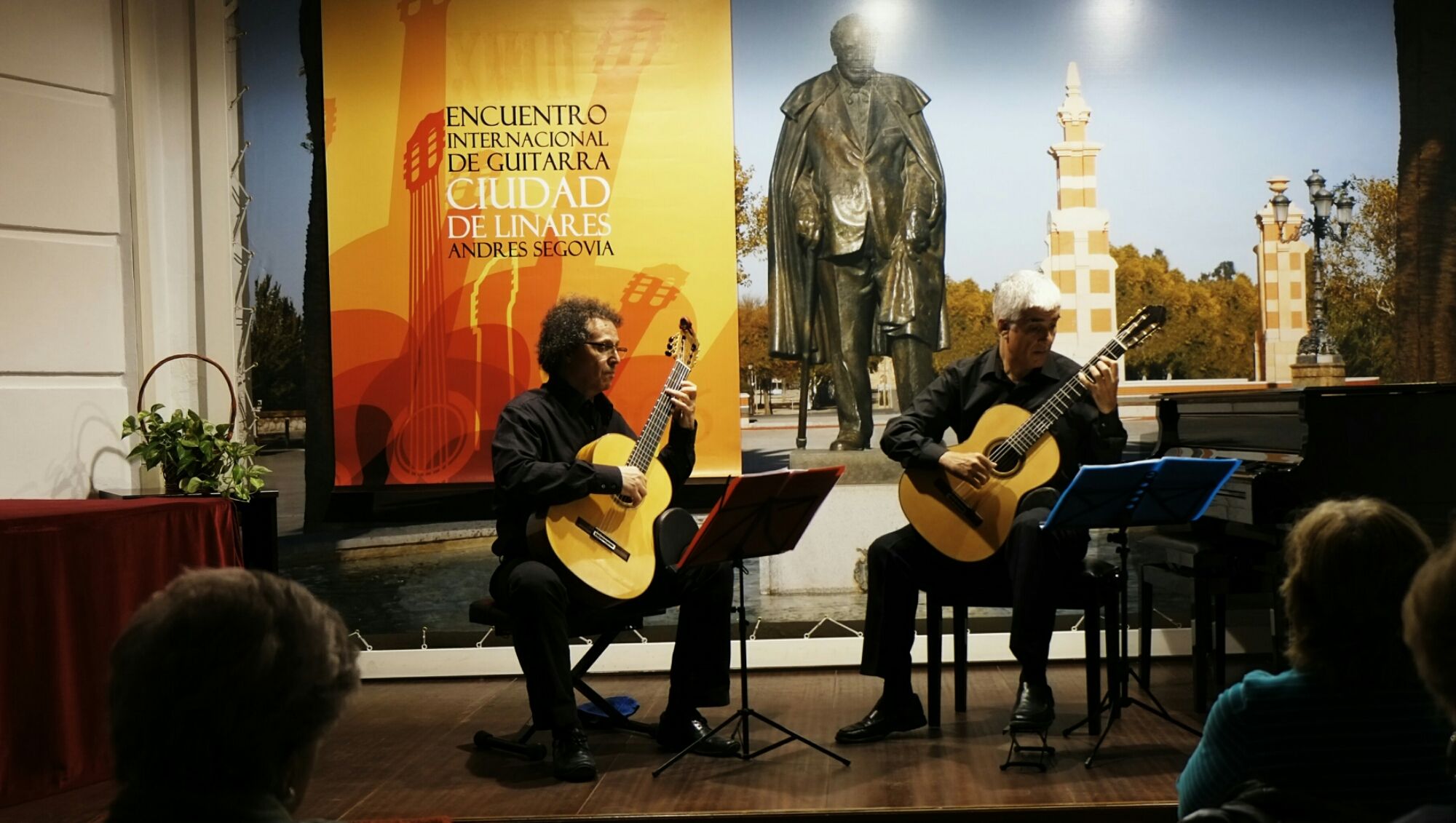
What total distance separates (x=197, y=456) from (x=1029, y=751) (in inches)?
114

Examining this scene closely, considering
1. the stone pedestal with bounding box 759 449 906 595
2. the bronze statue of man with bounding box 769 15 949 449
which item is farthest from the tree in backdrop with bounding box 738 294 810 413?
the stone pedestal with bounding box 759 449 906 595

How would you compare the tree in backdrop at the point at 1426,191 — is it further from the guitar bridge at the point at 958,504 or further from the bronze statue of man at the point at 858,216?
the guitar bridge at the point at 958,504

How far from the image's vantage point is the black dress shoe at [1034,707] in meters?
3.82

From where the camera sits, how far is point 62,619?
365 cm

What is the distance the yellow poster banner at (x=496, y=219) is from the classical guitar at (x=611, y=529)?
4.52ft

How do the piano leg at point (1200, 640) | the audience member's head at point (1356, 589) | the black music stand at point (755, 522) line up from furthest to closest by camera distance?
the piano leg at point (1200, 640) < the black music stand at point (755, 522) < the audience member's head at point (1356, 589)

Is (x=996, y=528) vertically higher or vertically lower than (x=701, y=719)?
higher

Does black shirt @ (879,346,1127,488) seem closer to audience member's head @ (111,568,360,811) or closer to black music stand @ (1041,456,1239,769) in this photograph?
black music stand @ (1041,456,1239,769)

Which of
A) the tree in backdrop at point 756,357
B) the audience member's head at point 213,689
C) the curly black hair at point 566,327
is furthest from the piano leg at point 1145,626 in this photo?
the audience member's head at point 213,689

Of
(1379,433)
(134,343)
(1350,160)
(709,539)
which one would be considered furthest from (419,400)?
(1350,160)

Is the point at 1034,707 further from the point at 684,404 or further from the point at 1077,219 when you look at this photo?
the point at 1077,219

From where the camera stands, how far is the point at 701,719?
4.12 metres

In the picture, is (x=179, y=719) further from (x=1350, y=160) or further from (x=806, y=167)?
(x=1350, y=160)

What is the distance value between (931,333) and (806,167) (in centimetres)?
88
